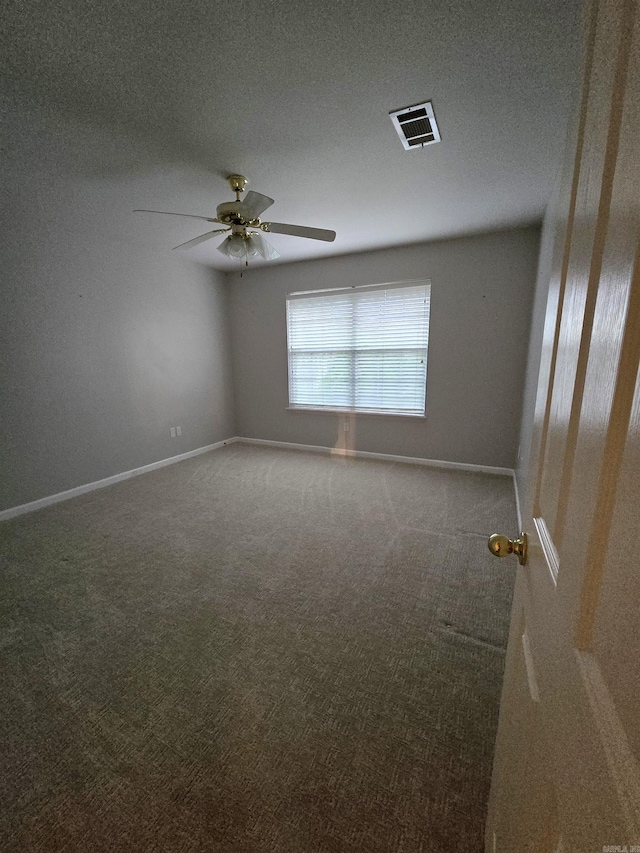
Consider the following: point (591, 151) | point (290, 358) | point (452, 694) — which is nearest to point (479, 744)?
point (452, 694)

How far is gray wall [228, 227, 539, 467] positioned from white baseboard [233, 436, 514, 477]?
6 cm

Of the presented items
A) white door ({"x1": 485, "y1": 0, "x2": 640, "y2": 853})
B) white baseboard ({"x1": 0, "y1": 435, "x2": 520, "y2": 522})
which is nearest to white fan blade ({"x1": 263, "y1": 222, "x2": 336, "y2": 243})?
white door ({"x1": 485, "y1": 0, "x2": 640, "y2": 853})

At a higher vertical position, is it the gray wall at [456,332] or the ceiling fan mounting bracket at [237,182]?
the ceiling fan mounting bracket at [237,182]

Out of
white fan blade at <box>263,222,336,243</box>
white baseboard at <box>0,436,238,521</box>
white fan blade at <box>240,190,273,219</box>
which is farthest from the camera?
white baseboard at <box>0,436,238,521</box>

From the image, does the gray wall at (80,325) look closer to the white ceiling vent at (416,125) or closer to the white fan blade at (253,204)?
the white fan blade at (253,204)

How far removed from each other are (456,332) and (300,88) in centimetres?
270

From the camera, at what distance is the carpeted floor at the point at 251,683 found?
967 millimetres

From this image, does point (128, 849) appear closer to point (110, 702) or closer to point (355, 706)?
point (110, 702)

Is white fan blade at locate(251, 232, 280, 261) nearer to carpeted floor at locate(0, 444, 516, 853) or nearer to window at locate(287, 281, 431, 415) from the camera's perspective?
window at locate(287, 281, 431, 415)

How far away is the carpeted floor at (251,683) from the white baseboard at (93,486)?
247 millimetres

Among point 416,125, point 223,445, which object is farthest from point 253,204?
point 223,445

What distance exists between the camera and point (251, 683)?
1363 mm

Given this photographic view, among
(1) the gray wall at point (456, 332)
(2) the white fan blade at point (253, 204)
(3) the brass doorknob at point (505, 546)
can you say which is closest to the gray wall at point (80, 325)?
(2) the white fan blade at point (253, 204)

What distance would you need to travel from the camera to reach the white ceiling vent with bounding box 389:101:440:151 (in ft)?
5.43
